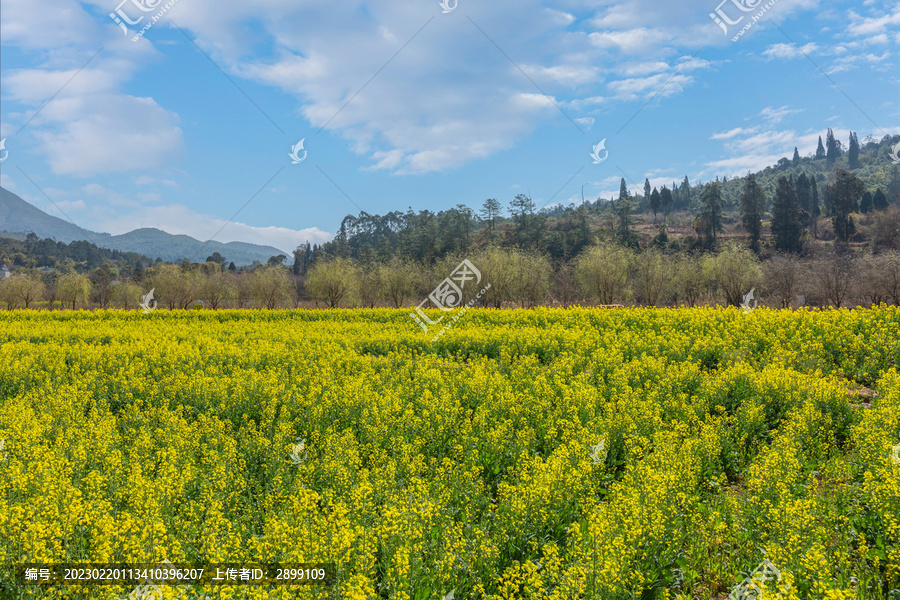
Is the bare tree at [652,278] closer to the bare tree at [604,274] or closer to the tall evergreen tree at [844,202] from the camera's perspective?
the bare tree at [604,274]

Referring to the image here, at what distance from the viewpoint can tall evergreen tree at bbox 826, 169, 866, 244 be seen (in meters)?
79.2

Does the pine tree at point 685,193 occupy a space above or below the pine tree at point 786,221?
above

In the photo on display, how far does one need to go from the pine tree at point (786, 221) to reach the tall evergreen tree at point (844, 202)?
41.4 ft

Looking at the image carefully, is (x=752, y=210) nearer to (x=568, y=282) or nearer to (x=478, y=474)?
(x=568, y=282)

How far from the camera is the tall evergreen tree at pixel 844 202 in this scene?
79250 mm

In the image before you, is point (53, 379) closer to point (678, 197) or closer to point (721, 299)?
point (721, 299)

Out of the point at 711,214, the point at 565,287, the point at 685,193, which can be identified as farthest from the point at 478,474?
the point at 685,193

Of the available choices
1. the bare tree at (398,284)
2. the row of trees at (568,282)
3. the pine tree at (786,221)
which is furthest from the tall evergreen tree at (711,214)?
the bare tree at (398,284)

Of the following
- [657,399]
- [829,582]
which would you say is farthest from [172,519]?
[657,399]

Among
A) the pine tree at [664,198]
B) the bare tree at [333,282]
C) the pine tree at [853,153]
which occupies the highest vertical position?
the pine tree at [853,153]

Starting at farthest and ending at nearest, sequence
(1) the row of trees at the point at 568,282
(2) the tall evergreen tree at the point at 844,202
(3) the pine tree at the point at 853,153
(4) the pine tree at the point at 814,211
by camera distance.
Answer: (3) the pine tree at the point at 853,153
(4) the pine tree at the point at 814,211
(2) the tall evergreen tree at the point at 844,202
(1) the row of trees at the point at 568,282

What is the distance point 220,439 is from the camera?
7395mm

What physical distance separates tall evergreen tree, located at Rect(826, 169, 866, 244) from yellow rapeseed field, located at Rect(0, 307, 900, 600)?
88.3 meters

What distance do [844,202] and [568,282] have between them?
60.4 m
